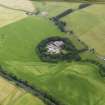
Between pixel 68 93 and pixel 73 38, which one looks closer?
pixel 68 93

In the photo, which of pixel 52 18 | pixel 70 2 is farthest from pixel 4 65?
pixel 70 2

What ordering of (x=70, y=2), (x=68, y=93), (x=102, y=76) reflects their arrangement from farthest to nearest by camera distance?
(x=70, y=2) < (x=102, y=76) < (x=68, y=93)

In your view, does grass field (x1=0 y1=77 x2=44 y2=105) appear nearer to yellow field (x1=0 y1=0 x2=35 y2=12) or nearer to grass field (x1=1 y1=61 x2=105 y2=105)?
grass field (x1=1 y1=61 x2=105 y2=105)

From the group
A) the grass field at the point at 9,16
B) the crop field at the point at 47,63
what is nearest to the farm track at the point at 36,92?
the crop field at the point at 47,63

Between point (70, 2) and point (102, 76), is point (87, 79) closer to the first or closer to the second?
point (102, 76)

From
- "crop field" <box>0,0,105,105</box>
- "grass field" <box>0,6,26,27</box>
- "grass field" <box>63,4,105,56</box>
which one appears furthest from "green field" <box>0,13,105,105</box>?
"grass field" <box>63,4,105,56</box>

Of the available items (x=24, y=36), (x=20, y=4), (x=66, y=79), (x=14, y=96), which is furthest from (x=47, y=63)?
(x=20, y=4)
